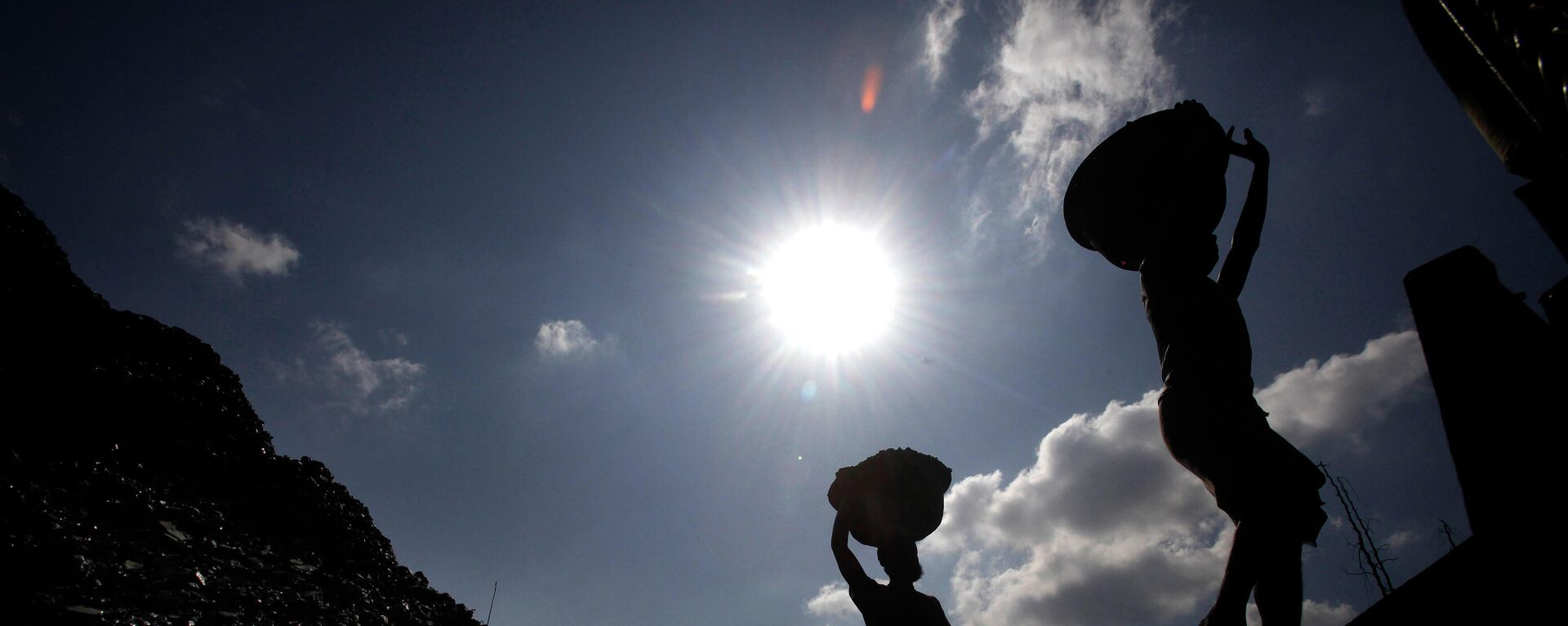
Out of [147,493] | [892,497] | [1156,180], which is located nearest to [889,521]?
[892,497]

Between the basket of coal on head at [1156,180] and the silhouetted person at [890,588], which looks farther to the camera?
the silhouetted person at [890,588]

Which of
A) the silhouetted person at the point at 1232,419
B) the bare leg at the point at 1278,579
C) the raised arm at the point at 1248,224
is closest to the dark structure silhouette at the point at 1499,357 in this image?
the bare leg at the point at 1278,579

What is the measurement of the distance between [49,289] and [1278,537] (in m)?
12.5

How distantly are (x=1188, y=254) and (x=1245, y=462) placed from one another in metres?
0.95

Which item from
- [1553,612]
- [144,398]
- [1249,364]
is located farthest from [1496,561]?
[144,398]

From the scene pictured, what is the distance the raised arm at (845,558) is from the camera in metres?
3.12

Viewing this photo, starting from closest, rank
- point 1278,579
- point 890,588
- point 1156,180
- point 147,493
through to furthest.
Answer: point 1278,579
point 1156,180
point 890,588
point 147,493

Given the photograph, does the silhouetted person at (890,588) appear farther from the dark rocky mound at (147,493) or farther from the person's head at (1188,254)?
the dark rocky mound at (147,493)

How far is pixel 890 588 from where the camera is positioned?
3111 millimetres

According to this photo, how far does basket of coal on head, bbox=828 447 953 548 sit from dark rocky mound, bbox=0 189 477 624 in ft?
17.9

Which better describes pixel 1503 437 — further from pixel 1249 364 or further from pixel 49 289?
pixel 49 289

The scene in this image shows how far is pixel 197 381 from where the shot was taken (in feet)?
28.3

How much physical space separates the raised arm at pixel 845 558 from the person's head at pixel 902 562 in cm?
14

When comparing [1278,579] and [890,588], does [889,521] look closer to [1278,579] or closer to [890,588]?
[890,588]
